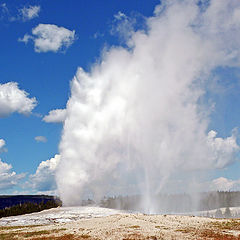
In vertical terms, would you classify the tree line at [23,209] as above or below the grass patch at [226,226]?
above

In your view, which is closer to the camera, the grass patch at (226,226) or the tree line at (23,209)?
the grass patch at (226,226)

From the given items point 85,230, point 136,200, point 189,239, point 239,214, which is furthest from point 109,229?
point 239,214

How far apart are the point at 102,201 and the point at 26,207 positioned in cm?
3936

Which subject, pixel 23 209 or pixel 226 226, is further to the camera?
pixel 23 209

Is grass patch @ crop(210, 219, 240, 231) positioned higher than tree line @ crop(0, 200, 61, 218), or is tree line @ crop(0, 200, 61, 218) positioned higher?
tree line @ crop(0, 200, 61, 218)

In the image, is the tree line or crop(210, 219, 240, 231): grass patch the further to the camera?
the tree line

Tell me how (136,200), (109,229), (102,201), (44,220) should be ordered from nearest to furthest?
(109,229)
(44,220)
(102,201)
(136,200)

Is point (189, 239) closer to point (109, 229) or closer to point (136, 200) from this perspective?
point (109, 229)

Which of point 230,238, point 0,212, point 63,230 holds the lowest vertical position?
point 230,238

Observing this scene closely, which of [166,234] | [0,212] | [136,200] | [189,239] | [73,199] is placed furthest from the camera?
[136,200]

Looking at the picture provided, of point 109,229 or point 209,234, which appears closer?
point 209,234

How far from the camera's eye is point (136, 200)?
17288cm

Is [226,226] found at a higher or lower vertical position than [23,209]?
lower

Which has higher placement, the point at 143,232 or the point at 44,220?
the point at 44,220
